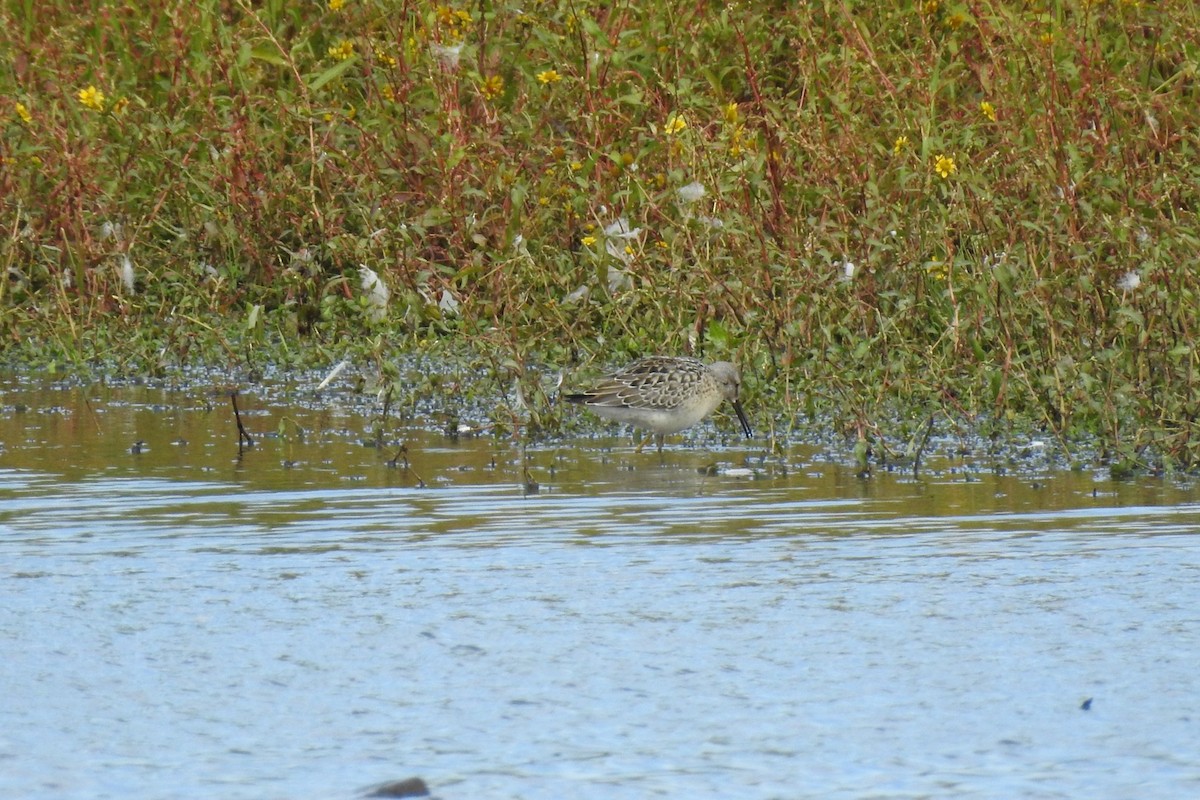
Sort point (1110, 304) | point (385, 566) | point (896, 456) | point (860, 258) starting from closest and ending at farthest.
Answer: point (385, 566) < point (896, 456) < point (1110, 304) < point (860, 258)

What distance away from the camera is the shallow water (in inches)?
167

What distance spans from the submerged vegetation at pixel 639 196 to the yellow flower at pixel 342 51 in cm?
9

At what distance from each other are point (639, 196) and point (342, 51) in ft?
7.91

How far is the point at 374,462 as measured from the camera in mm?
8047

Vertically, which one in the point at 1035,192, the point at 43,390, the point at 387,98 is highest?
the point at 387,98

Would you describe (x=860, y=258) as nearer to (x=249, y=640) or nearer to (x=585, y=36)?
(x=585, y=36)

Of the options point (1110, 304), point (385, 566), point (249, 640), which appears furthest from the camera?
point (1110, 304)

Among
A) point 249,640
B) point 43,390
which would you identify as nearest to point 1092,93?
point 43,390

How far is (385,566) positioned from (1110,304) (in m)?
4.22

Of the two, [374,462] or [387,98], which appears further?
[387,98]

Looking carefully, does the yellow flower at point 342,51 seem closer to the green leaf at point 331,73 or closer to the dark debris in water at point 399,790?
the green leaf at point 331,73

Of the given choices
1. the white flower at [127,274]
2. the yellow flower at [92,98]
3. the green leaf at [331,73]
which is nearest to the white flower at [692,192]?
the green leaf at [331,73]

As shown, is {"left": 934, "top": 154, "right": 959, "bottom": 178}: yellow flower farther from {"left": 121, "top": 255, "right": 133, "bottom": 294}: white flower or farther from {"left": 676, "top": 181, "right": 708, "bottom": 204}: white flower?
{"left": 121, "top": 255, "right": 133, "bottom": 294}: white flower

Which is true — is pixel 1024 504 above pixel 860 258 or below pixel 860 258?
below
